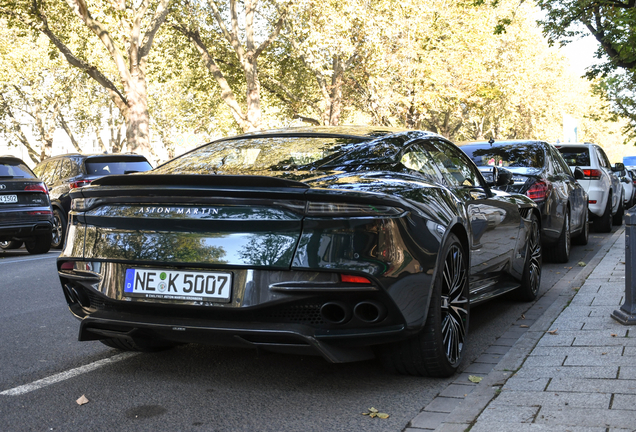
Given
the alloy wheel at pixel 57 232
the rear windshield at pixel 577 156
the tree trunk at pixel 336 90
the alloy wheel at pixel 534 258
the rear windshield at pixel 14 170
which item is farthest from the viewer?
the tree trunk at pixel 336 90

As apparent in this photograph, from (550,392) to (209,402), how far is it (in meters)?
1.74

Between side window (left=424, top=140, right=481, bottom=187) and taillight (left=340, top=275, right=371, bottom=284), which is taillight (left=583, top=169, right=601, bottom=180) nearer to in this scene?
side window (left=424, top=140, right=481, bottom=187)

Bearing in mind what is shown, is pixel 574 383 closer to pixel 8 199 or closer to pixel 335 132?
pixel 335 132

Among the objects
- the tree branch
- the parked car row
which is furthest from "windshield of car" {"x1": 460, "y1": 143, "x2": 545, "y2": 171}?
the tree branch

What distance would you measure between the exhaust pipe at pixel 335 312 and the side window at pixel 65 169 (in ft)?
39.4

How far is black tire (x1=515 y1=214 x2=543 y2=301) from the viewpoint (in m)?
6.46

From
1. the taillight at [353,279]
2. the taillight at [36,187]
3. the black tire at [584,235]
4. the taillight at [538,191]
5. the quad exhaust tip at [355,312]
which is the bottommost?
the black tire at [584,235]

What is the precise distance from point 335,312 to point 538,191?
571cm

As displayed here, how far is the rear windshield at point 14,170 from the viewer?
12.2 metres

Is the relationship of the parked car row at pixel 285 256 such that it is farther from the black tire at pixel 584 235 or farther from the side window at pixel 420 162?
the black tire at pixel 584 235

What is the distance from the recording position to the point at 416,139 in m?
4.85

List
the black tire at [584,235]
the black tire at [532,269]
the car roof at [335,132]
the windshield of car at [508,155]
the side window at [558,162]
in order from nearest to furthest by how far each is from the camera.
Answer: the car roof at [335,132] < the black tire at [532,269] < the windshield of car at [508,155] < the side window at [558,162] < the black tire at [584,235]

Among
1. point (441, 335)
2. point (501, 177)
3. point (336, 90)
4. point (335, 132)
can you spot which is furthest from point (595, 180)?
point (336, 90)

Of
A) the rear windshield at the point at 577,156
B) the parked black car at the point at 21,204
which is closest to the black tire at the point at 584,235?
the rear windshield at the point at 577,156
